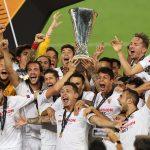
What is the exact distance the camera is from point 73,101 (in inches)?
254

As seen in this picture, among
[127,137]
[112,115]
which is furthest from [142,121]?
[112,115]

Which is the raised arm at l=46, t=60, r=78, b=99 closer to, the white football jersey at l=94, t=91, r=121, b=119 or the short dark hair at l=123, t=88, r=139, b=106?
the white football jersey at l=94, t=91, r=121, b=119

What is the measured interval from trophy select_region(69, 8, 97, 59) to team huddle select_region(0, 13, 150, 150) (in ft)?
0.44

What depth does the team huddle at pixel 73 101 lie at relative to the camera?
20.0 feet

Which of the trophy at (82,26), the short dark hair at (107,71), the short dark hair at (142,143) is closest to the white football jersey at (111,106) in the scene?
the short dark hair at (107,71)

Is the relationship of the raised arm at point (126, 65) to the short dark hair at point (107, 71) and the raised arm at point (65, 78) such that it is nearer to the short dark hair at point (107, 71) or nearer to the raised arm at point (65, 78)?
the short dark hair at point (107, 71)

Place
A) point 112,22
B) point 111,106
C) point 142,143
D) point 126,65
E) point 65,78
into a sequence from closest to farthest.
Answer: point 142,143
point 126,65
point 111,106
point 65,78
point 112,22

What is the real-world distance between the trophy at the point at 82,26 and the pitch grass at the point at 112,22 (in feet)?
14.0

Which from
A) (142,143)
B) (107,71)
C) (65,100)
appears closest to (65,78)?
(65,100)

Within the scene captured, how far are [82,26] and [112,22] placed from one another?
15.2 feet

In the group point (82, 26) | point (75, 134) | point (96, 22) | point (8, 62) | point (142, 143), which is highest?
point (82, 26)

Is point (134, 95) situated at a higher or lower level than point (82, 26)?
lower

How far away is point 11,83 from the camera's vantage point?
701 centimetres

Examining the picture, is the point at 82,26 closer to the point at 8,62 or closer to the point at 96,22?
the point at 8,62
